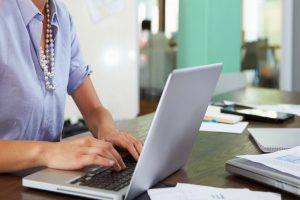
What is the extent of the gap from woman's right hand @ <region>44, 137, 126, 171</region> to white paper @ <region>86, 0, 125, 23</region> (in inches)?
86.6

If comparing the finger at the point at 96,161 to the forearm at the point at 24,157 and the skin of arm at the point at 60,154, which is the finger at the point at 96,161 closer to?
the skin of arm at the point at 60,154

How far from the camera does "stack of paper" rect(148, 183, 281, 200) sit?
3.01 feet

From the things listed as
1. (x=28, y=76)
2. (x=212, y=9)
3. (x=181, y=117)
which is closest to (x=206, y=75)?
(x=181, y=117)

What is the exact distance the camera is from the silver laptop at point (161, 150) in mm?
872

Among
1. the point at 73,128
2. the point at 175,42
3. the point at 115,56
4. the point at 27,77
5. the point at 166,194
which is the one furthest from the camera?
the point at 175,42

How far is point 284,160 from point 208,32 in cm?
270

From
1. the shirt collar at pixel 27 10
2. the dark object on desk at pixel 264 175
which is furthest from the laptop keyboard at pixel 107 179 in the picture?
the shirt collar at pixel 27 10

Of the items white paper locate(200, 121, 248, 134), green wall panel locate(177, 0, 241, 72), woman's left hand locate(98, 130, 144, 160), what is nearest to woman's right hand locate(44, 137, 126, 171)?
woman's left hand locate(98, 130, 144, 160)

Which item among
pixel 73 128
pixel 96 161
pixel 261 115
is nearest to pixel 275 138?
pixel 261 115

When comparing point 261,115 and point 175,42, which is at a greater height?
point 175,42

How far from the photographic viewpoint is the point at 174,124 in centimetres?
96

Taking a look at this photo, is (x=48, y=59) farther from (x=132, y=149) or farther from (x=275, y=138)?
(x=275, y=138)

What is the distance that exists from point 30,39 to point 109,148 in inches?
18.5

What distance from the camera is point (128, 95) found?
3.49 meters
